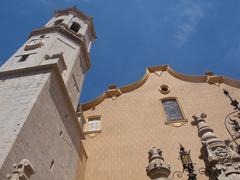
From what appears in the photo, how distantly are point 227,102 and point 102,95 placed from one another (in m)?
7.93

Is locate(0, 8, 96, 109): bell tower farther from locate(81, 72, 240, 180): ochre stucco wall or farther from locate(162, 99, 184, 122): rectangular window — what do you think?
locate(162, 99, 184, 122): rectangular window

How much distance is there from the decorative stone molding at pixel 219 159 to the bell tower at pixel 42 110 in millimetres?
5181

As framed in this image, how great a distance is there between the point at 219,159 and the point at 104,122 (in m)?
10.1

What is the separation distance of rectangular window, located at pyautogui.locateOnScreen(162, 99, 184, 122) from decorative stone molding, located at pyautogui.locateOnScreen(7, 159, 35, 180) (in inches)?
378

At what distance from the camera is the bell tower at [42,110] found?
26.2ft

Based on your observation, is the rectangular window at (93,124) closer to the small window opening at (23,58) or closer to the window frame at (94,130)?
the window frame at (94,130)

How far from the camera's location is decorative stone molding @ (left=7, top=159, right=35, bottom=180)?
6629 mm

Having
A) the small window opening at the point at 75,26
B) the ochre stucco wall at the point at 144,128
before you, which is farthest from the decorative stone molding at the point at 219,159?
the small window opening at the point at 75,26

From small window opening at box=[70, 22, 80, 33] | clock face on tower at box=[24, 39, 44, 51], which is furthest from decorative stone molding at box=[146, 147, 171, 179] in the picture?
small window opening at box=[70, 22, 80, 33]

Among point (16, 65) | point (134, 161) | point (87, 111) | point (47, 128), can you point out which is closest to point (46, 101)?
point (47, 128)

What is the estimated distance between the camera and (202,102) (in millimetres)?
15867

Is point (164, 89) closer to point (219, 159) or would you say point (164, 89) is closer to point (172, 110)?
point (172, 110)

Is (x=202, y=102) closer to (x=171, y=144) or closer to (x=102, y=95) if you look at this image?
(x=171, y=144)

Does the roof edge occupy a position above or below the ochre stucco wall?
above
